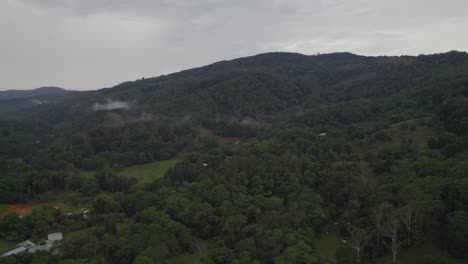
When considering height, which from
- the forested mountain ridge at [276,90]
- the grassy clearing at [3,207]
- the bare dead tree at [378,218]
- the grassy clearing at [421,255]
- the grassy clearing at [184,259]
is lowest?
the grassy clearing at [184,259]

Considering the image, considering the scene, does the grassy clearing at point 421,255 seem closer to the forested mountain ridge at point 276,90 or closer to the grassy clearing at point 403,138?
the grassy clearing at point 403,138

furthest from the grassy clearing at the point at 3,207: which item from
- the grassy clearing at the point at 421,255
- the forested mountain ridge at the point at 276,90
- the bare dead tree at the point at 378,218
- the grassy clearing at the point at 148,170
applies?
the forested mountain ridge at the point at 276,90

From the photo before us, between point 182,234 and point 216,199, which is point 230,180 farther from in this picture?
point 182,234

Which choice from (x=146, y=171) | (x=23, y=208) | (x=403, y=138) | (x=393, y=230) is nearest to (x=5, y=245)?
(x=23, y=208)

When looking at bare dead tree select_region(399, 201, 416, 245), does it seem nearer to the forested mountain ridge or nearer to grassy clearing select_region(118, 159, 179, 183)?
grassy clearing select_region(118, 159, 179, 183)

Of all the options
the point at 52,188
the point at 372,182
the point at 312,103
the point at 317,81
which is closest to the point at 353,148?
the point at 372,182

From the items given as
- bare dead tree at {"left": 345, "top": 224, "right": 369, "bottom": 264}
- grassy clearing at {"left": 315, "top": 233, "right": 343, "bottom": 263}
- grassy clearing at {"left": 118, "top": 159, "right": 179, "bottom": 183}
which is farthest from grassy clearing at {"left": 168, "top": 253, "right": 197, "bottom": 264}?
grassy clearing at {"left": 118, "top": 159, "right": 179, "bottom": 183}
